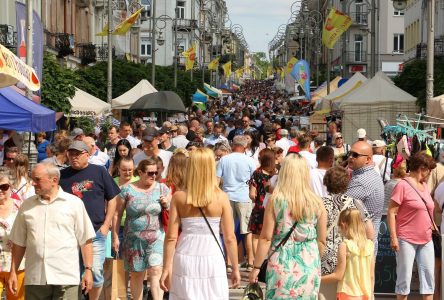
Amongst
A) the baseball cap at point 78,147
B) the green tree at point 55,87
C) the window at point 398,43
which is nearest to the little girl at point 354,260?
the baseball cap at point 78,147

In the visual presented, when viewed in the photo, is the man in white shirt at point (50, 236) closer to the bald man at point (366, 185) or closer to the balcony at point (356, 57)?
the bald man at point (366, 185)

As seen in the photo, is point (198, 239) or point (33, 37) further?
point (33, 37)

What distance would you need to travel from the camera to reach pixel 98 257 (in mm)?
10000

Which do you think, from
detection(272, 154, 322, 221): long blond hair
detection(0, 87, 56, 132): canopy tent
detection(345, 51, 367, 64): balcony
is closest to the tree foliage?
detection(0, 87, 56, 132): canopy tent

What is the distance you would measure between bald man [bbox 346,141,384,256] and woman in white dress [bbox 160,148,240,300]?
2754 mm

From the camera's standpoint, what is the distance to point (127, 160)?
11562 mm

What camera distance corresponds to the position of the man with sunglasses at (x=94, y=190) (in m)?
9.74

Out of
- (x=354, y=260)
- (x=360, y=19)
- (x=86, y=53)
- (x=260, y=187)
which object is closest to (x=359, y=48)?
(x=360, y=19)

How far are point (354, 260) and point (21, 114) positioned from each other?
6672 mm

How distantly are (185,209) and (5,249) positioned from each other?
2159 mm

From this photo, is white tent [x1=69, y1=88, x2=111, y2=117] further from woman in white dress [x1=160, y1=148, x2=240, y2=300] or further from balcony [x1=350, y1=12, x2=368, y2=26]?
balcony [x1=350, y1=12, x2=368, y2=26]

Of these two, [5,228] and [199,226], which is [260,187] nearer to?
[5,228]

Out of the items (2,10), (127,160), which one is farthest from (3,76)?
(2,10)

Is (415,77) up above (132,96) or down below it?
above
